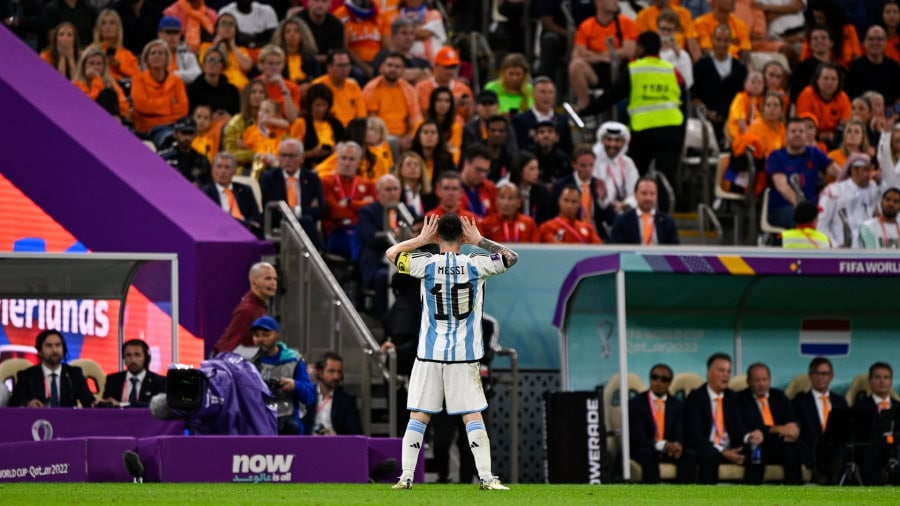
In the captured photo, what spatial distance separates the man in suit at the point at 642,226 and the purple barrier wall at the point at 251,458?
19.9ft

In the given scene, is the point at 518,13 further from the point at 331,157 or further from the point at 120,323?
the point at 120,323

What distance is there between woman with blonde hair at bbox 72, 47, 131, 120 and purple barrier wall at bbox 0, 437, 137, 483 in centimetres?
710

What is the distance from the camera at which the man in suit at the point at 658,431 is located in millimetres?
18344

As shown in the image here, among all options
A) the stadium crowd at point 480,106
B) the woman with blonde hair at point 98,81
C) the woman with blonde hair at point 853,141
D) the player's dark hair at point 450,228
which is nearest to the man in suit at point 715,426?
the stadium crowd at point 480,106

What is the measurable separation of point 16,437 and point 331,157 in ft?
19.2

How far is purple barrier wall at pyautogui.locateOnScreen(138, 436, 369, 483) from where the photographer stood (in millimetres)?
14719

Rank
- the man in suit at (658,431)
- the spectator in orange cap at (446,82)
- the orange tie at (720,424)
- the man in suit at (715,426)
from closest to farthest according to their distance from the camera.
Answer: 1. the man in suit at (658,431)
2. the man in suit at (715,426)
3. the orange tie at (720,424)
4. the spectator in orange cap at (446,82)

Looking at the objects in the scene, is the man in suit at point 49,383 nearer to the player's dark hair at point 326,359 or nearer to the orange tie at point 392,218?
the player's dark hair at point 326,359

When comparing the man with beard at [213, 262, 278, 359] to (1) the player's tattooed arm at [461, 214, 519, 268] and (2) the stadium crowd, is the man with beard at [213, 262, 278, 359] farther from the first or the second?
(1) the player's tattooed arm at [461, 214, 519, 268]

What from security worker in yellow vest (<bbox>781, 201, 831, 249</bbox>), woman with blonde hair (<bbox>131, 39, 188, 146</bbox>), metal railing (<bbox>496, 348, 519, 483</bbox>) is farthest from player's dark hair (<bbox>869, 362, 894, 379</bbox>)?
woman with blonde hair (<bbox>131, 39, 188, 146</bbox>)

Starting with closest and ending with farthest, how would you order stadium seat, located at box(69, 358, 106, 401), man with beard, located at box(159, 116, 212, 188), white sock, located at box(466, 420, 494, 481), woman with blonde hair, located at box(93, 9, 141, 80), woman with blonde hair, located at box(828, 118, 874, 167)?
white sock, located at box(466, 420, 494, 481) → stadium seat, located at box(69, 358, 106, 401) → man with beard, located at box(159, 116, 212, 188) → woman with blonde hair, located at box(93, 9, 141, 80) → woman with blonde hair, located at box(828, 118, 874, 167)

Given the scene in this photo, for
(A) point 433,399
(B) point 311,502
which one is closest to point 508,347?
(A) point 433,399

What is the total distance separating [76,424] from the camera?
16.1 m

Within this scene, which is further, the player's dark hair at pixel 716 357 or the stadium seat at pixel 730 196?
the stadium seat at pixel 730 196
